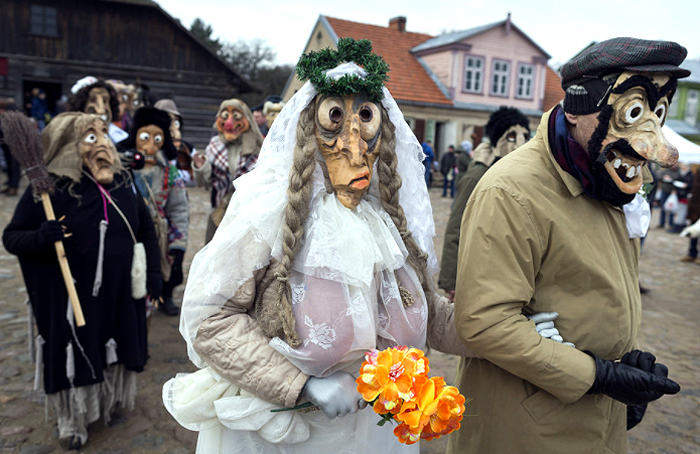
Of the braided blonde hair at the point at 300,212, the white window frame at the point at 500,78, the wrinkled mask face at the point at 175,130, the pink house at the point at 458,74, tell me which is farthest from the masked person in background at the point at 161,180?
the white window frame at the point at 500,78

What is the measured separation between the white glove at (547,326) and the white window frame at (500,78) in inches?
867

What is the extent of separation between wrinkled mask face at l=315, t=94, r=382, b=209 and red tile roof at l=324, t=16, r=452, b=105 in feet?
62.9

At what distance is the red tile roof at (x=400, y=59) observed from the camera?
69.4ft

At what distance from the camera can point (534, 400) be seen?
1.76 metres

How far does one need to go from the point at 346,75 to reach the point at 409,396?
0.99 meters

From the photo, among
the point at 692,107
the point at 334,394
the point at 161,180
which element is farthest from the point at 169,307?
the point at 692,107

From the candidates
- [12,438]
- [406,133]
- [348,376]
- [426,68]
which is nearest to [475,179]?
[406,133]

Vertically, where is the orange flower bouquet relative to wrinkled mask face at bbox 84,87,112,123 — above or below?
below

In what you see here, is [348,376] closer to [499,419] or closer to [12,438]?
[499,419]

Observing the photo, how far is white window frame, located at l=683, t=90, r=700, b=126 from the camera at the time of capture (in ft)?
108

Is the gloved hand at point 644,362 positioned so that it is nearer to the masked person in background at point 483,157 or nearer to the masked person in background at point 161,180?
the masked person in background at point 483,157

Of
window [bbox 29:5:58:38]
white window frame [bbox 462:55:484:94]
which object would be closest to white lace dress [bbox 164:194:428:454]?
window [bbox 29:5:58:38]

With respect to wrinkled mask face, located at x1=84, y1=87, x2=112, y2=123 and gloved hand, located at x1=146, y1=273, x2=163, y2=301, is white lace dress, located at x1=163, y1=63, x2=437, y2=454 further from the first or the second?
wrinkled mask face, located at x1=84, y1=87, x2=112, y2=123

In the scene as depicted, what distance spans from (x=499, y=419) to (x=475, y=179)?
2.84 meters
